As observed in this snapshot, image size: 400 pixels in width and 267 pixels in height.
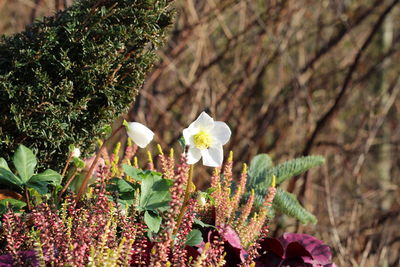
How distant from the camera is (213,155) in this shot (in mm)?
1460

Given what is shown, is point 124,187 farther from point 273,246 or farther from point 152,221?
point 273,246

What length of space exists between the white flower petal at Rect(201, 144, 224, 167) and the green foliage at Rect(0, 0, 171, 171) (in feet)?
1.20

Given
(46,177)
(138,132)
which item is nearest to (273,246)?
(138,132)

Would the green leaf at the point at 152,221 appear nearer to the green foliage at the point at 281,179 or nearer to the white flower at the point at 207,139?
the white flower at the point at 207,139

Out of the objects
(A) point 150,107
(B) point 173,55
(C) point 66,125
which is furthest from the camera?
(A) point 150,107

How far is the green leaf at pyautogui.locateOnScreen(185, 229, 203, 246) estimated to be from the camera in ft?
4.52

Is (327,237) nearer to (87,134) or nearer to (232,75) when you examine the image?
(232,75)

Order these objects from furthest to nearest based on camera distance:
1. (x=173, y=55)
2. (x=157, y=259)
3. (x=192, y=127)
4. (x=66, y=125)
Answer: (x=173, y=55), (x=66, y=125), (x=192, y=127), (x=157, y=259)

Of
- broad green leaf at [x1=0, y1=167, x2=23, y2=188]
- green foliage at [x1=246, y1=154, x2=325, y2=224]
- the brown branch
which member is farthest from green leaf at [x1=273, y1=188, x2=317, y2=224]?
the brown branch

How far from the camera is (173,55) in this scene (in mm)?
4012

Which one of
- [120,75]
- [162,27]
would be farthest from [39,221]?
[162,27]

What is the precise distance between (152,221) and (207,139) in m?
0.27

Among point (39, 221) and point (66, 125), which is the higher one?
point (66, 125)

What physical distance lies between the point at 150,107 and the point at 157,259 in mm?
3222
